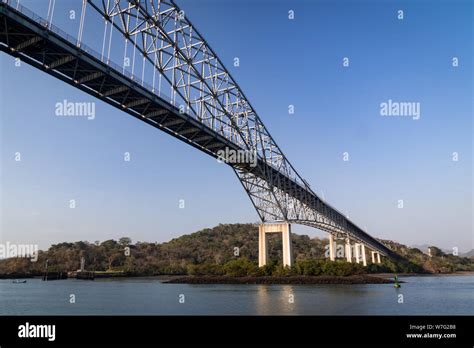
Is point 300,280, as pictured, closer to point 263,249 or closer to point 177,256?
point 263,249

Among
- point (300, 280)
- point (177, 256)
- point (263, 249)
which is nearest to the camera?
point (300, 280)

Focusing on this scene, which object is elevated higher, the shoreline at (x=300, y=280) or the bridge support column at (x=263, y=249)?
the bridge support column at (x=263, y=249)

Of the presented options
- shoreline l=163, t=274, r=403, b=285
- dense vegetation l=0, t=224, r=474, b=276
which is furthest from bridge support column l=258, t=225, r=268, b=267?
dense vegetation l=0, t=224, r=474, b=276

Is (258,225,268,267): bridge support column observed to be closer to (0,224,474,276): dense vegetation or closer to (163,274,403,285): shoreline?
(163,274,403,285): shoreline

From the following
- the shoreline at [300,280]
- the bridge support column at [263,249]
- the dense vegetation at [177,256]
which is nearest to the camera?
the shoreline at [300,280]

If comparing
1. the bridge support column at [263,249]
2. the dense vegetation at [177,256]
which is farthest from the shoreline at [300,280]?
the dense vegetation at [177,256]

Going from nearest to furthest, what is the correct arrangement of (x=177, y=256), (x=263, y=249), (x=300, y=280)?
(x=300, y=280) < (x=263, y=249) < (x=177, y=256)

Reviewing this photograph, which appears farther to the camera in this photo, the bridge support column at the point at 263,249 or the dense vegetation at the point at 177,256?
the dense vegetation at the point at 177,256

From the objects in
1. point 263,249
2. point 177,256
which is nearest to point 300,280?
point 263,249

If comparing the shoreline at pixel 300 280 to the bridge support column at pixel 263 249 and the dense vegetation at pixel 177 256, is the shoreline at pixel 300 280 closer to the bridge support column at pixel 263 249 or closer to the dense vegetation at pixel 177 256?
the bridge support column at pixel 263 249

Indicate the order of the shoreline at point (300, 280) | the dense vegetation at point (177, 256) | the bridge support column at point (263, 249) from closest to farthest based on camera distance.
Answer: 1. the shoreline at point (300, 280)
2. the bridge support column at point (263, 249)
3. the dense vegetation at point (177, 256)

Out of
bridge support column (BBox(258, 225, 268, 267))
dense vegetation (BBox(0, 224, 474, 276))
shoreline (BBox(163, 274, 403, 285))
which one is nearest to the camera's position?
shoreline (BBox(163, 274, 403, 285))
